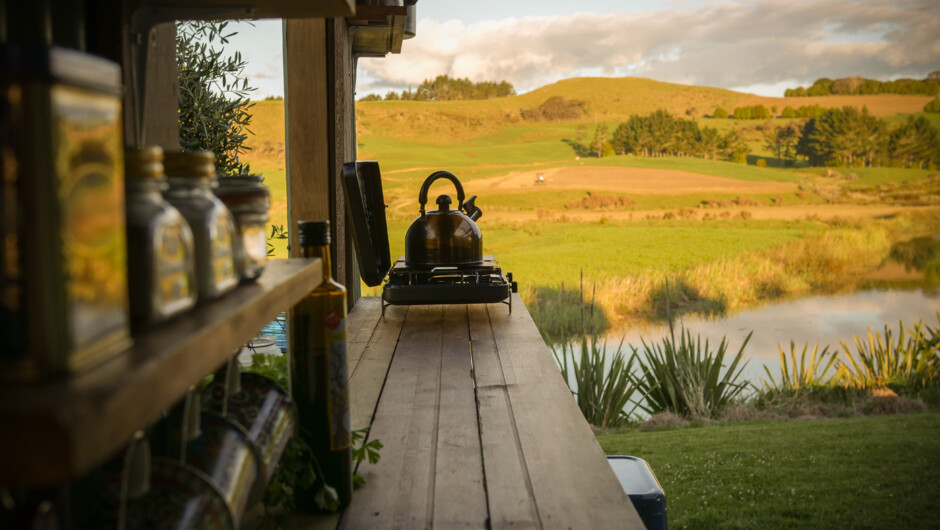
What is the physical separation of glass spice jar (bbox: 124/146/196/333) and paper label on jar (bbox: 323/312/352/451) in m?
0.38

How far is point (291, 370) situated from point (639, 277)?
1427 cm

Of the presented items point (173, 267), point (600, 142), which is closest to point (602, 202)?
point (600, 142)

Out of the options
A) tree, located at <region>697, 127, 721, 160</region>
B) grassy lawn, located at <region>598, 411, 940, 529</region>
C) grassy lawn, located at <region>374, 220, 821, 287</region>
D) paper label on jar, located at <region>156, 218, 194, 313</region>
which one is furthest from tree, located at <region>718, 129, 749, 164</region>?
paper label on jar, located at <region>156, 218, 194, 313</region>

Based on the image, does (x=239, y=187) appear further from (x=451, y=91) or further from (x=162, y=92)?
(x=451, y=91)

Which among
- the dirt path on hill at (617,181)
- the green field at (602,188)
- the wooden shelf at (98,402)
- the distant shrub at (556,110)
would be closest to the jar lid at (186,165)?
the wooden shelf at (98,402)

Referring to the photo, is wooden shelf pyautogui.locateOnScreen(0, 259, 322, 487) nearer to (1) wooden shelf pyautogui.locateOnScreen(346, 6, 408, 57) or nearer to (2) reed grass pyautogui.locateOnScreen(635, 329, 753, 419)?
(1) wooden shelf pyautogui.locateOnScreen(346, 6, 408, 57)

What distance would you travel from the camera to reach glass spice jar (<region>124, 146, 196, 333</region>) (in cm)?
44

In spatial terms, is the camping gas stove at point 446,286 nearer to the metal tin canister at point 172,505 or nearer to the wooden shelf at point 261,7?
the wooden shelf at point 261,7

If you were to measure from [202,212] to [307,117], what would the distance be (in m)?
1.94

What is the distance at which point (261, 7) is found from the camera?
808mm

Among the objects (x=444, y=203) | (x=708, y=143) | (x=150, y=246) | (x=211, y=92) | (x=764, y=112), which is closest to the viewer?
(x=150, y=246)

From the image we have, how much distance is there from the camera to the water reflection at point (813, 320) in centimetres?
1271

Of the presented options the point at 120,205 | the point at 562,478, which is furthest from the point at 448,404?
the point at 120,205

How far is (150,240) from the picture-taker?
438 millimetres
